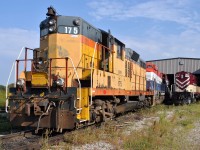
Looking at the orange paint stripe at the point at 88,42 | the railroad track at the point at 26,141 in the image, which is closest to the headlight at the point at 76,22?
the orange paint stripe at the point at 88,42

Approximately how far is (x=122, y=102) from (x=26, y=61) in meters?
4.77

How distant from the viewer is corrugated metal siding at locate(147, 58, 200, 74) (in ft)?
114

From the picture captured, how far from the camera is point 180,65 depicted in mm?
35094

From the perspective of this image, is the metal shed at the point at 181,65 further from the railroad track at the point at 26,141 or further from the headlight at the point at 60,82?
the railroad track at the point at 26,141

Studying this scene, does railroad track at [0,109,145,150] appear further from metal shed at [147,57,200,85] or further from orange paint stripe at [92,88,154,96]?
metal shed at [147,57,200,85]

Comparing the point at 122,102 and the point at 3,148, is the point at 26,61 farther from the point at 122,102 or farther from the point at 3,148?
the point at 122,102

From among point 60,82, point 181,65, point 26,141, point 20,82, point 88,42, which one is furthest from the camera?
point 181,65

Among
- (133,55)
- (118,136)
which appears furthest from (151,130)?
(133,55)

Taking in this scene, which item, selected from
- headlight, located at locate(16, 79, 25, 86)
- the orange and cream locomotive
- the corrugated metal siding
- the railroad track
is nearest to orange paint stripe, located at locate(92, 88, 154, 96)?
the orange and cream locomotive

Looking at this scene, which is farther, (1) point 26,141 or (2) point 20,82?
(2) point 20,82

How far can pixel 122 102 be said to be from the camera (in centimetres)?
1260

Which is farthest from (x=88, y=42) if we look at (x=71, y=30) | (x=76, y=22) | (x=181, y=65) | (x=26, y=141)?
(x=181, y=65)

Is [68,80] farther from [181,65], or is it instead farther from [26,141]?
[181,65]

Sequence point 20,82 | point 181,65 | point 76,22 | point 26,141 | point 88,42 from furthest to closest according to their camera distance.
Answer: point 181,65
point 88,42
point 76,22
point 20,82
point 26,141
